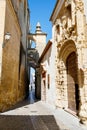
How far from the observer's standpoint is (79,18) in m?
6.42

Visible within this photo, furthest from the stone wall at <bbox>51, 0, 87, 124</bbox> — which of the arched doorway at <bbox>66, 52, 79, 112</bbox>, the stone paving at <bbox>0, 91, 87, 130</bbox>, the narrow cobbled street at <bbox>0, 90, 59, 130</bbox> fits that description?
the narrow cobbled street at <bbox>0, 90, 59, 130</bbox>

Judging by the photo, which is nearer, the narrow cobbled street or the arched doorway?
the narrow cobbled street

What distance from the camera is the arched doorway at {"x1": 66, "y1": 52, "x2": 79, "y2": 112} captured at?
25.3 feet

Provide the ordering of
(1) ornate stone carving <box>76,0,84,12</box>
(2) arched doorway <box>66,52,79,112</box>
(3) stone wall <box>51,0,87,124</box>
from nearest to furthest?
(3) stone wall <box>51,0,87,124</box> < (1) ornate stone carving <box>76,0,84,12</box> < (2) arched doorway <box>66,52,79,112</box>

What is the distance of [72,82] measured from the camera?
8281 mm

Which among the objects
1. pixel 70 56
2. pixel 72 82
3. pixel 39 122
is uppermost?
pixel 70 56

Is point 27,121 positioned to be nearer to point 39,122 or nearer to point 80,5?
point 39,122

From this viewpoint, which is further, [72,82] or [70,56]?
[70,56]

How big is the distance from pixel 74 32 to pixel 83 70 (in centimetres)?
200

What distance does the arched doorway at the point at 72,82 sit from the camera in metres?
7.71

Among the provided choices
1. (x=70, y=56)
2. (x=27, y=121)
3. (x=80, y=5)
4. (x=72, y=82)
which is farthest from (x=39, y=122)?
(x=80, y=5)

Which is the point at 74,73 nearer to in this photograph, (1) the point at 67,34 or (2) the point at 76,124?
(1) the point at 67,34


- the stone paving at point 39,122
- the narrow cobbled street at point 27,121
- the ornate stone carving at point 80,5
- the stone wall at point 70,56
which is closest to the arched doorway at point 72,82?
the stone wall at point 70,56

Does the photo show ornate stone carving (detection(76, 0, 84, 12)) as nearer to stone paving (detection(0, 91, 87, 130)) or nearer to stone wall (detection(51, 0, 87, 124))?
stone wall (detection(51, 0, 87, 124))
